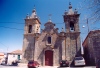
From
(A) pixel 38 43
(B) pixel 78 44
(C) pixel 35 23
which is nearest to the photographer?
(B) pixel 78 44

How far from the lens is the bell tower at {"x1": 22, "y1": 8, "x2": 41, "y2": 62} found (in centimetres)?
2639

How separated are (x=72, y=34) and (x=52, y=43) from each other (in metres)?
4.94

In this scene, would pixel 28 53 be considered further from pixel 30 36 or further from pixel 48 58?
pixel 48 58

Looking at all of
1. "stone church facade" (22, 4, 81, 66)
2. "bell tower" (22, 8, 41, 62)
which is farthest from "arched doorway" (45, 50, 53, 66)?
"bell tower" (22, 8, 41, 62)

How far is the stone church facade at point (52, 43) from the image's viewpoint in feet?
80.7

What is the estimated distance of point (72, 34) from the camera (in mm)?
25375

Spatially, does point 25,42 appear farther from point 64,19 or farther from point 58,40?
point 64,19

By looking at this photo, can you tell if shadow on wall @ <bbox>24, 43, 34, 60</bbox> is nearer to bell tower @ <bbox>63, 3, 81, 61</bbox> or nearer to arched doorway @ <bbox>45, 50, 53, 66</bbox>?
arched doorway @ <bbox>45, 50, 53, 66</bbox>

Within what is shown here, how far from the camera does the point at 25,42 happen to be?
27469 mm

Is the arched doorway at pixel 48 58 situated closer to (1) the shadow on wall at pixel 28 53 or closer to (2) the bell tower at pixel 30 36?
(2) the bell tower at pixel 30 36

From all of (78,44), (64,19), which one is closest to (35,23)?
(64,19)

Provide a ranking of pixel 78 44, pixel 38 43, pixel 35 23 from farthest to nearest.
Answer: pixel 35 23 < pixel 38 43 < pixel 78 44

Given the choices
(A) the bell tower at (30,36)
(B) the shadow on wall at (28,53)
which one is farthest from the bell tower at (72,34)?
(B) the shadow on wall at (28,53)

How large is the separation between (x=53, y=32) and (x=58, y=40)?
2.32 m
